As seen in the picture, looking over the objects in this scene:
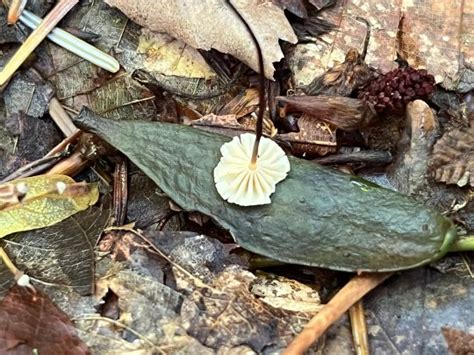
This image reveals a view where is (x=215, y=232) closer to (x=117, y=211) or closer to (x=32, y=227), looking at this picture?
(x=117, y=211)

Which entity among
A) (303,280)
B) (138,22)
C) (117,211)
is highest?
(138,22)

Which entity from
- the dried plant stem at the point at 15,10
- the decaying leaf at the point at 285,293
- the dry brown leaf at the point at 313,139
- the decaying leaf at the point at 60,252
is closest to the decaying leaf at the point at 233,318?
the decaying leaf at the point at 285,293

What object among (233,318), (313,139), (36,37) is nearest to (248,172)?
(313,139)

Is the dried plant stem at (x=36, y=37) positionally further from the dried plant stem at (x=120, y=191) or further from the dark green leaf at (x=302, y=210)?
the dried plant stem at (x=120, y=191)

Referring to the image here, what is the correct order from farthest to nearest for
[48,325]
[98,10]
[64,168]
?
[98,10] < [64,168] < [48,325]

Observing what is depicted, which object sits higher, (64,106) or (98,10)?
(98,10)

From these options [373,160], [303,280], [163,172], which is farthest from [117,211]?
[373,160]
